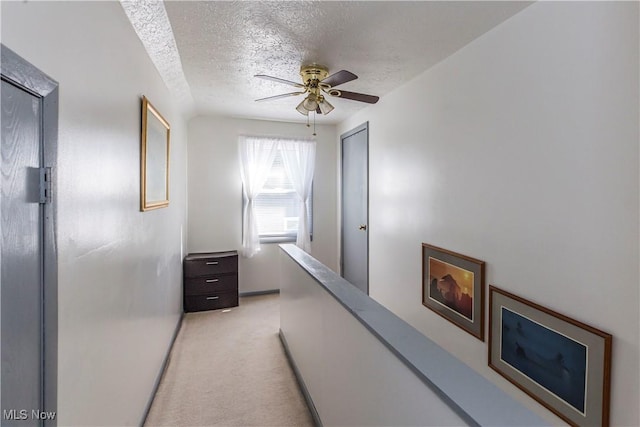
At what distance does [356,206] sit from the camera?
4.02 meters

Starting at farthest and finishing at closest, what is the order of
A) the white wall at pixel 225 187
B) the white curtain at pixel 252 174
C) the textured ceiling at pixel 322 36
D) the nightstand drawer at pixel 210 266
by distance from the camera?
the white curtain at pixel 252 174, the white wall at pixel 225 187, the nightstand drawer at pixel 210 266, the textured ceiling at pixel 322 36

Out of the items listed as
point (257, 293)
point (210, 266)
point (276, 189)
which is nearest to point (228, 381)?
point (210, 266)

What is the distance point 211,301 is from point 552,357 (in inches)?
133

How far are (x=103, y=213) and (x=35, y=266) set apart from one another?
50cm

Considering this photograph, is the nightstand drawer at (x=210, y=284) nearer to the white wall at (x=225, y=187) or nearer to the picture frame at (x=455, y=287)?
the white wall at (x=225, y=187)

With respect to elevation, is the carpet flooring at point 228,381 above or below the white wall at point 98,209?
below

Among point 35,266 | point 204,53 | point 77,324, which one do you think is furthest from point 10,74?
point 204,53

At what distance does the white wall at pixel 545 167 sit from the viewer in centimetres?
127

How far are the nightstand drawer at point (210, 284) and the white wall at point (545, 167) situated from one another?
2.34 m

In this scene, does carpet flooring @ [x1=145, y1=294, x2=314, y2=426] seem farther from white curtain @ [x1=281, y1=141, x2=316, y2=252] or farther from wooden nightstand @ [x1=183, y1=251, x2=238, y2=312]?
white curtain @ [x1=281, y1=141, x2=316, y2=252]

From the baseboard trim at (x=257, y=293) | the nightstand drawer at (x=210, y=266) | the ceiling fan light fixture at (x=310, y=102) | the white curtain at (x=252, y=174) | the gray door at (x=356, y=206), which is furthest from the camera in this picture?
the baseboard trim at (x=257, y=293)

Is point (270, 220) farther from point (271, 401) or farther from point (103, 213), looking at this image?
point (103, 213)

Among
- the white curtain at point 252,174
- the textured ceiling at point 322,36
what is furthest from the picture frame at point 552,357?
the white curtain at point 252,174

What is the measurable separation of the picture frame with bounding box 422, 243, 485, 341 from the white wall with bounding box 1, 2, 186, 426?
2155 mm
